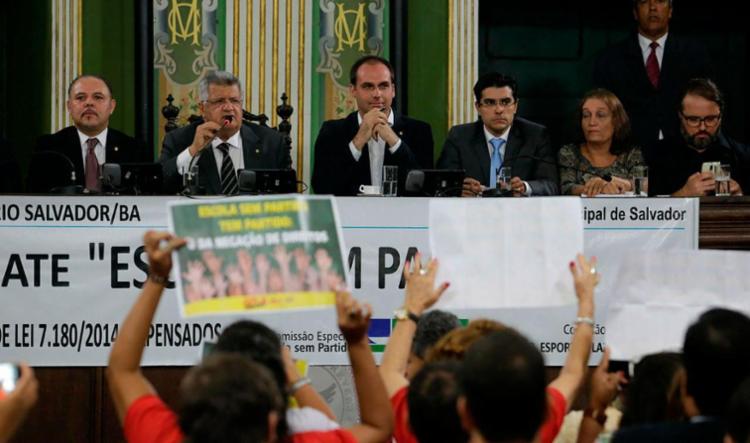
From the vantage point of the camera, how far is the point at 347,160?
8.09 m

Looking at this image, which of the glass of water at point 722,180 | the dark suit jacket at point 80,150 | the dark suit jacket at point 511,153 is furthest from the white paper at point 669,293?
the dark suit jacket at point 80,150

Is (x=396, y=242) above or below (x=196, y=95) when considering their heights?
below

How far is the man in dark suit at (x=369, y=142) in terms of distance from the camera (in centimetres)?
802

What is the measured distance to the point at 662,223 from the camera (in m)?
6.96

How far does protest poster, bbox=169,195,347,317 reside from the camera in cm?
383

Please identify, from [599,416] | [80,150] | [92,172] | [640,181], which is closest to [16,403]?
[599,416]

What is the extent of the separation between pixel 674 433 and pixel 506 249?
156 centimetres

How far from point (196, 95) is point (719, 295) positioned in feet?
18.8

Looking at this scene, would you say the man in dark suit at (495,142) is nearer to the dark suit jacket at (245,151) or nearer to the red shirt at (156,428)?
the dark suit jacket at (245,151)

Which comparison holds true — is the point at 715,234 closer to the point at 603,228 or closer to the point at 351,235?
the point at 603,228

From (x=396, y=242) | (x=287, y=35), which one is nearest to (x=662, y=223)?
(x=396, y=242)

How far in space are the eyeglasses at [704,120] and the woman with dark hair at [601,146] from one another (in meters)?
0.31

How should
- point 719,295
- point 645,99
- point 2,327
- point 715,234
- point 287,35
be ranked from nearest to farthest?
point 719,295, point 2,327, point 715,234, point 645,99, point 287,35

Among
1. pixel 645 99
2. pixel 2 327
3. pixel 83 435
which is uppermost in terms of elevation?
pixel 645 99
